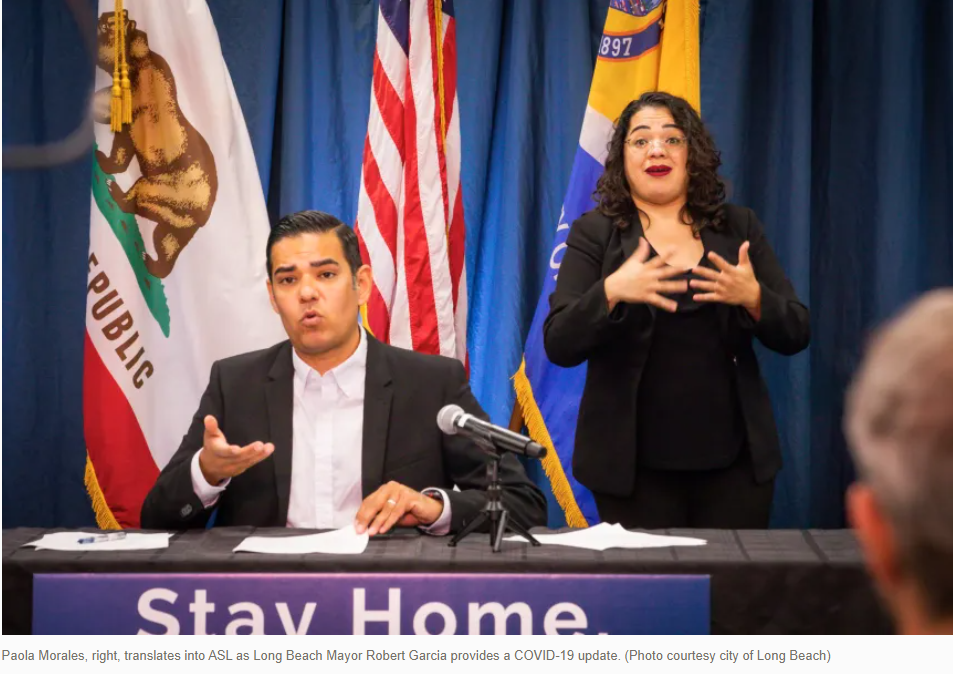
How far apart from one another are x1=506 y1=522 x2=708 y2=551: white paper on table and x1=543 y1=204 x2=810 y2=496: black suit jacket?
0.63m

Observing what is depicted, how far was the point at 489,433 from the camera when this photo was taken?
1.98 meters

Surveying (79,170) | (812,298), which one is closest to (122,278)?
(79,170)

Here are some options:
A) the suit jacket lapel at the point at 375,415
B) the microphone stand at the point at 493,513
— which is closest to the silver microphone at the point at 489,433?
the microphone stand at the point at 493,513

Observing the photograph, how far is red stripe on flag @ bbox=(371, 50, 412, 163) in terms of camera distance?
12.6 ft

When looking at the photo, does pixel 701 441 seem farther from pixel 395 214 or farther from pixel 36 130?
pixel 36 130

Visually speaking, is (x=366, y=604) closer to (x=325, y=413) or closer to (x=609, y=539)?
(x=609, y=539)

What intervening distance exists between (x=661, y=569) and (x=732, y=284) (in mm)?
969

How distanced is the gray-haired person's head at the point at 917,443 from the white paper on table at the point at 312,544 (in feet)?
4.58

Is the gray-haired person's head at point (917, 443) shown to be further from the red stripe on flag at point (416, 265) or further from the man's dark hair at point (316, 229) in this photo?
the red stripe on flag at point (416, 265)

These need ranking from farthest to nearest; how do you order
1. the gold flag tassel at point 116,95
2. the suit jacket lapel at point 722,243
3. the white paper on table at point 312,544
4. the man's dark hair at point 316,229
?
the gold flag tassel at point 116,95, the suit jacket lapel at point 722,243, the man's dark hair at point 316,229, the white paper on table at point 312,544

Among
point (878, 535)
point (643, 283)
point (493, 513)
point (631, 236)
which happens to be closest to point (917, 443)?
point (878, 535)

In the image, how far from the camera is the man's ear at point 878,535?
2.27ft

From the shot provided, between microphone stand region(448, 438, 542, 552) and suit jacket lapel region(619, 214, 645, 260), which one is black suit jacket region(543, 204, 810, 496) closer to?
suit jacket lapel region(619, 214, 645, 260)

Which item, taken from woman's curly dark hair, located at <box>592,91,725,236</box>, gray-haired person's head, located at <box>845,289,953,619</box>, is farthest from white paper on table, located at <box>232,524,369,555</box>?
gray-haired person's head, located at <box>845,289,953,619</box>
